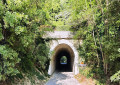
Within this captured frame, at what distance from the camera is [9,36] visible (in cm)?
392

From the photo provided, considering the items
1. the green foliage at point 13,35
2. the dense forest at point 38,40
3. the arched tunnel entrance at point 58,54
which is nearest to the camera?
the green foliage at point 13,35

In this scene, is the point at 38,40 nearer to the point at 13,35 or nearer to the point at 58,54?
the point at 13,35

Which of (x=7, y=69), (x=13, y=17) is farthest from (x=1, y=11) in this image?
(x=7, y=69)

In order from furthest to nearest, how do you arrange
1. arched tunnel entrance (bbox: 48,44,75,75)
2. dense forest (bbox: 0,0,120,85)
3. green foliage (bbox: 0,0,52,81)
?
arched tunnel entrance (bbox: 48,44,75,75)
dense forest (bbox: 0,0,120,85)
green foliage (bbox: 0,0,52,81)

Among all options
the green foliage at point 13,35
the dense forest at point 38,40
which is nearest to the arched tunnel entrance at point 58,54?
the dense forest at point 38,40

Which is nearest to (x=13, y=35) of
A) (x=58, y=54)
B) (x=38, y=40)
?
(x=38, y=40)

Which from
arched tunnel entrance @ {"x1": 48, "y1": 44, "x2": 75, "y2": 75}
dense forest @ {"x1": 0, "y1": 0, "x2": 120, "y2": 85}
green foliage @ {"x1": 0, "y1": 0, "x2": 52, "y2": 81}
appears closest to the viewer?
green foliage @ {"x1": 0, "y1": 0, "x2": 52, "y2": 81}

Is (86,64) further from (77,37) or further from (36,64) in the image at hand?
(36,64)

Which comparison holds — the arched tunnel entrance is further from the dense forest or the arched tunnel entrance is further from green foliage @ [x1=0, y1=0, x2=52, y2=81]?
green foliage @ [x1=0, y1=0, x2=52, y2=81]

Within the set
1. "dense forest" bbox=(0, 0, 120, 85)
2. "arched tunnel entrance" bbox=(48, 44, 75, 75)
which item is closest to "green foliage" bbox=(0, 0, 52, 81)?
"dense forest" bbox=(0, 0, 120, 85)

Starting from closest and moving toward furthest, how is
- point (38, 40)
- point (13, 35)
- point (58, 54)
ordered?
1. point (13, 35)
2. point (38, 40)
3. point (58, 54)

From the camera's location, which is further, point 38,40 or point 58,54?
point 58,54

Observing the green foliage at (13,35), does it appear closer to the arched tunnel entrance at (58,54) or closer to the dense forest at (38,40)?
the dense forest at (38,40)

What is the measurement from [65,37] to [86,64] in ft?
10.9
